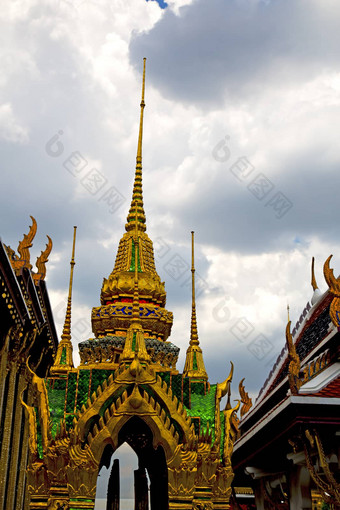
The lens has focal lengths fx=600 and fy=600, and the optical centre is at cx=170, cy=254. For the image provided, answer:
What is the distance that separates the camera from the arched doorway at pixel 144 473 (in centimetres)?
1052

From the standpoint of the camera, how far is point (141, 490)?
12992 mm

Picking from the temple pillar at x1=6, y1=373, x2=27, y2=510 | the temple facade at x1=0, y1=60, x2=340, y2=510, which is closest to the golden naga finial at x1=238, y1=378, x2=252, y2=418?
the temple facade at x1=0, y1=60, x2=340, y2=510

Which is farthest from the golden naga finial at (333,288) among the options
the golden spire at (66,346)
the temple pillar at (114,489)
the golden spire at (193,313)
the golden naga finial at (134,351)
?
the golden spire at (66,346)

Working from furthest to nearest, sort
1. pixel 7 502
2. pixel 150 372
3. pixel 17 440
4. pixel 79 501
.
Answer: pixel 17 440
pixel 7 502
pixel 150 372
pixel 79 501

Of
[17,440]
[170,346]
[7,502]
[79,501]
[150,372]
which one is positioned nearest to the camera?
[79,501]

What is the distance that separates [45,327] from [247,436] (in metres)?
7.79

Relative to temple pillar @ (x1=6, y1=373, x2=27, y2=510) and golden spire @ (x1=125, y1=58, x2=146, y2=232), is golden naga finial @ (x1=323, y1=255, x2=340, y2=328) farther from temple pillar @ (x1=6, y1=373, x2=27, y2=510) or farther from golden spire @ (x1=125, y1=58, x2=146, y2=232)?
temple pillar @ (x1=6, y1=373, x2=27, y2=510)

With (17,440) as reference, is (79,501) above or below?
below

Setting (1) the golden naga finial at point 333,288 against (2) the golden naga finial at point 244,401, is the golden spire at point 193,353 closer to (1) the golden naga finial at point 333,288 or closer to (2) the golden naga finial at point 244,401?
(1) the golden naga finial at point 333,288

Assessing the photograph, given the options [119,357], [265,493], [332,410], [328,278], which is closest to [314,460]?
[332,410]

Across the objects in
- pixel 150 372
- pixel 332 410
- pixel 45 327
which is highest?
pixel 45 327

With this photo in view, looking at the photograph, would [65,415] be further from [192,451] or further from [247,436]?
[247,436]

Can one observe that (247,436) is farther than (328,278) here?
Yes

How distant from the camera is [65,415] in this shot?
9.27 metres
